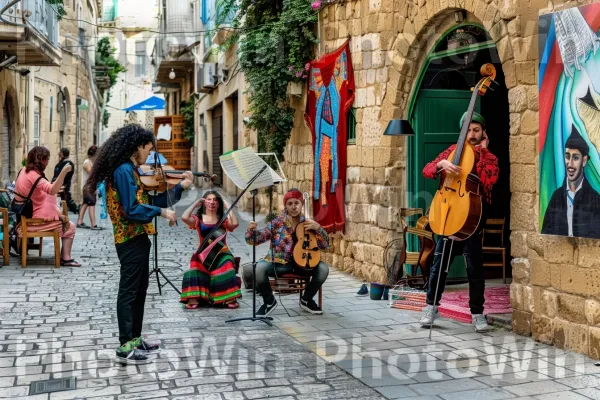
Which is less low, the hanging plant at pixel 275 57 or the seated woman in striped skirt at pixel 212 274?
the hanging plant at pixel 275 57

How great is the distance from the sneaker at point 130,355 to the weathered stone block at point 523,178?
3.23 metres

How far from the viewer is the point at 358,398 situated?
4496 mm

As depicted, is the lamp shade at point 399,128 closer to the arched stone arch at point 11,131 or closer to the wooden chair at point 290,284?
the wooden chair at point 290,284

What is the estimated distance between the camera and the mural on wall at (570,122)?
5.26m

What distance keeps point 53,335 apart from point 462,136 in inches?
146

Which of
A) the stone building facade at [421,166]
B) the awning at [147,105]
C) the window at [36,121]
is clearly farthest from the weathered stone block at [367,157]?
the awning at [147,105]

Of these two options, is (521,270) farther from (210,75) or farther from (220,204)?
(210,75)

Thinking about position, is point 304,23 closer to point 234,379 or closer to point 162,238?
point 162,238

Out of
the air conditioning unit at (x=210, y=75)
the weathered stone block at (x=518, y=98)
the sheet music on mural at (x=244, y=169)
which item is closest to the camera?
the weathered stone block at (x=518, y=98)

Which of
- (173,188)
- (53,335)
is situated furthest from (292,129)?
(53,335)

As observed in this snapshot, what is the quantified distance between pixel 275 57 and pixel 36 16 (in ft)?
19.8

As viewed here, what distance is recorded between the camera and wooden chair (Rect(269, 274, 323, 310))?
711cm

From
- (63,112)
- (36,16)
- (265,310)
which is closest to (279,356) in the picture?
(265,310)

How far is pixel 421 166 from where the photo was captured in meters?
8.34
